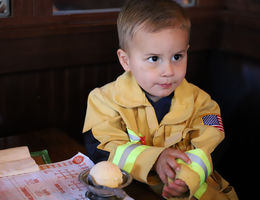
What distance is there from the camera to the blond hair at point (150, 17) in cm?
146

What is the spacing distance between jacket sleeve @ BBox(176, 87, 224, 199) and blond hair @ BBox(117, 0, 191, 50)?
313mm

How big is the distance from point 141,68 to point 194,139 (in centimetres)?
30

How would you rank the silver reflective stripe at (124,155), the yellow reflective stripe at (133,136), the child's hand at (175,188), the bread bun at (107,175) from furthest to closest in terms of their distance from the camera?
the yellow reflective stripe at (133,136)
the silver reflective stripe at (124,155)
the child's hand at (175,188)
the bread bun at (107,175)

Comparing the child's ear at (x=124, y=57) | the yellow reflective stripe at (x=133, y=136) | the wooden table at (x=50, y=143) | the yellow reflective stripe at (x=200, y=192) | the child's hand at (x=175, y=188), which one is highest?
the child's ear at (x=124, y=57)

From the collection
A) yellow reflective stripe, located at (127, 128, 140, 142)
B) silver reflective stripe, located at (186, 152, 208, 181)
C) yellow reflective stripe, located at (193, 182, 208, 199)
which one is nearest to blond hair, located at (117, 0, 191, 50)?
yellow reflective stripe, located at (127, 128, 140, 142)

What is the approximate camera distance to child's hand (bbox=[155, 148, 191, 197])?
133 centimetres

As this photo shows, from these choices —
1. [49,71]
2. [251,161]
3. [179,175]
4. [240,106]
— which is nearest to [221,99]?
[240,106]

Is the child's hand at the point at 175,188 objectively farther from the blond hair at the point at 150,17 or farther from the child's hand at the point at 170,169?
the blond hair at the point at 150,17

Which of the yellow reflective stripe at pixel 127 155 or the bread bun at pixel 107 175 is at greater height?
the bread bun at pixel 107 175

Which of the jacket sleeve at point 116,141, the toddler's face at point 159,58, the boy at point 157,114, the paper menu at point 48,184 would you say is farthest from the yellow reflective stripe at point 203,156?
the paper menu at point 48,184

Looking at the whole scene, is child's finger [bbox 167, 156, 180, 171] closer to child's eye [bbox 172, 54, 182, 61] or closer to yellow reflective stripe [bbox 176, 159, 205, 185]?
yellow reflective stripe [bbox 176, 159, 205, 185]

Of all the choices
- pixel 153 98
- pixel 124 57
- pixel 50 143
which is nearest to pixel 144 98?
pixel 153 98

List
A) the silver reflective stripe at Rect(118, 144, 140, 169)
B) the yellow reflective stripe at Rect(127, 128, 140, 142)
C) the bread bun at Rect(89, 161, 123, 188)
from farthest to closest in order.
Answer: the yellow reflective stripe at Rect(127, 128, 140, 142) < the silver reflective stripe at Rect(118, 144, 140, 169) < the bread bun at Rect(89, 161, 123, 188)

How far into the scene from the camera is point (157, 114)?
1600 millimetres
